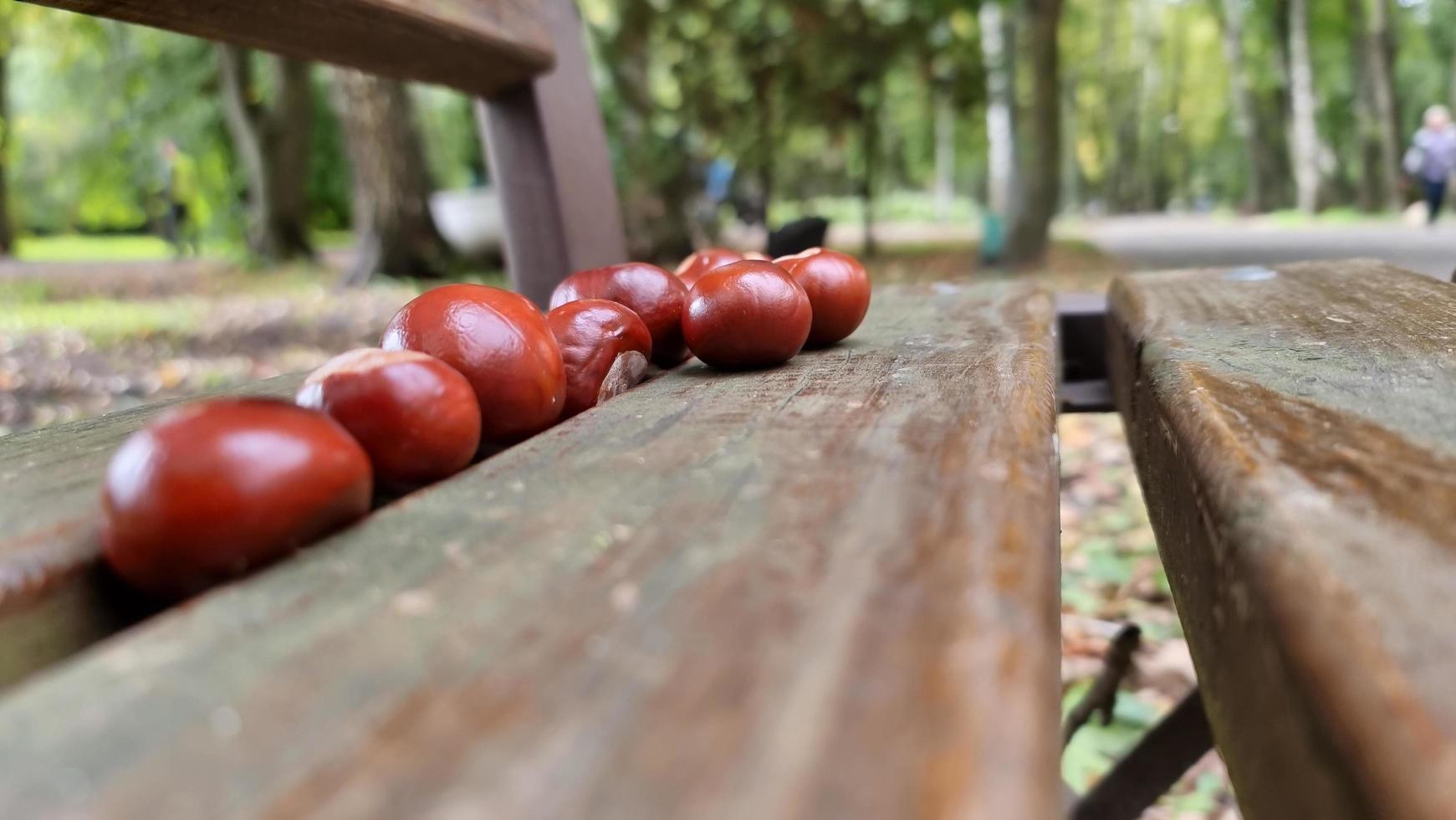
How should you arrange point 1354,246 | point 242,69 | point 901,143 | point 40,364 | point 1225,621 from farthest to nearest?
point 901,143, point 242,69, point 1354,246, point 40,364, point 1225,621

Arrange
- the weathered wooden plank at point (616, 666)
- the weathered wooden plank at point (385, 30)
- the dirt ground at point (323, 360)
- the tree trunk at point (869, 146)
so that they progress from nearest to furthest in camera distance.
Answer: the weathered wooden plank at point (616, 666), the weathered wooden plank at point (385, 30), the dirt ground at point (323, 360), the tree trunk at point (869, 146)

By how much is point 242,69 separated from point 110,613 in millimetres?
15374

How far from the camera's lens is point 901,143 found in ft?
114

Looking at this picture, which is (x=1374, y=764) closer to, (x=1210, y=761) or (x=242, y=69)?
(x=1210, y=761)

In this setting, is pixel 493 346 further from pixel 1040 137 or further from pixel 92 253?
pixel 92 253

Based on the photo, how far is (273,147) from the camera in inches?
556

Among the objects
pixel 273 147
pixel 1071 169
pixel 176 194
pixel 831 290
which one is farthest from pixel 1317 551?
pixel 1071 169

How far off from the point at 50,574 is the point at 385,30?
1114mm

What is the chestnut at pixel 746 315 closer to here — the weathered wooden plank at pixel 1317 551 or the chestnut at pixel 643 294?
the chestnut at pixel 643 294

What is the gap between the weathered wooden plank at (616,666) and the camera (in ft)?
1.26

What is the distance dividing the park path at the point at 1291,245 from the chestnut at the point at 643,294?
266 inches

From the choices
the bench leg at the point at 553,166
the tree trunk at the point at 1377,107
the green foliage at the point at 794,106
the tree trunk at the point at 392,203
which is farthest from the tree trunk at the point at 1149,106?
the bench leg at the point at 553,166

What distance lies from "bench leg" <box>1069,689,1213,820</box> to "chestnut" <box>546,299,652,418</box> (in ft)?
3.85

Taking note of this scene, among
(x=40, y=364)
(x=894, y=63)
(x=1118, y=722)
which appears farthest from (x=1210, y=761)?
(x=894, y=63)
